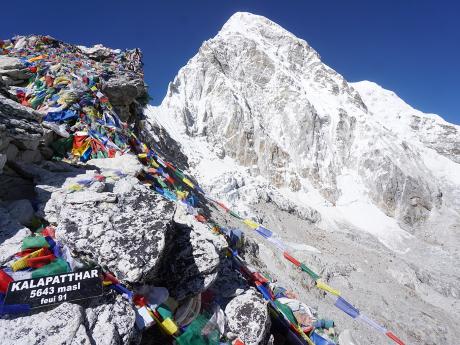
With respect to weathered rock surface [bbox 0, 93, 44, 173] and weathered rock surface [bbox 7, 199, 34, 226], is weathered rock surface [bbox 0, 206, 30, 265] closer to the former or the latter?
weathered rock surface [bbox 7, 199, 34, 226]

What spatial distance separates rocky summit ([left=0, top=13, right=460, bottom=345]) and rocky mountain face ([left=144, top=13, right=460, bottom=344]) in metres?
0.39

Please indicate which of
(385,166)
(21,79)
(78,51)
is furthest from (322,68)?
(21,79)

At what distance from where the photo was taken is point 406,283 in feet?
97.6

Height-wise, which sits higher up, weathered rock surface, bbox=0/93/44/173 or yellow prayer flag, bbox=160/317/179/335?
weathered rock surface, bbox=0/93/44/173

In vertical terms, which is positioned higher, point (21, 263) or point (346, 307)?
point (21, 263)

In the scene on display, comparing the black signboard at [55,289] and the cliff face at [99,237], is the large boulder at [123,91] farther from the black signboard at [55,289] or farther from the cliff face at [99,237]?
the black signboard at [55,289]

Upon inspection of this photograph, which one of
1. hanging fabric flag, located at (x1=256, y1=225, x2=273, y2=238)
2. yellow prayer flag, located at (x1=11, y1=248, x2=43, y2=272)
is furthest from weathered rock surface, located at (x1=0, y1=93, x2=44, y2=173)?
hanging fabric flag, located at (x1=256, y1=225, x2=273, y2=238)

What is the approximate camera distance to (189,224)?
22.2ft

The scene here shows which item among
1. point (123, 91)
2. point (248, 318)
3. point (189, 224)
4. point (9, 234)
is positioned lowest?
point (248, 318)

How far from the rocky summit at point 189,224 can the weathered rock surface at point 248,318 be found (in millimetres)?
29

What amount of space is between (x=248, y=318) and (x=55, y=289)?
3513mm

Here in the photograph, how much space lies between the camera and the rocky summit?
192 inches

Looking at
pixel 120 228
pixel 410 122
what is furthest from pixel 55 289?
pixel 410 122

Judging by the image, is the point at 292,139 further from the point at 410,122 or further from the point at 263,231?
the point at 263,231
